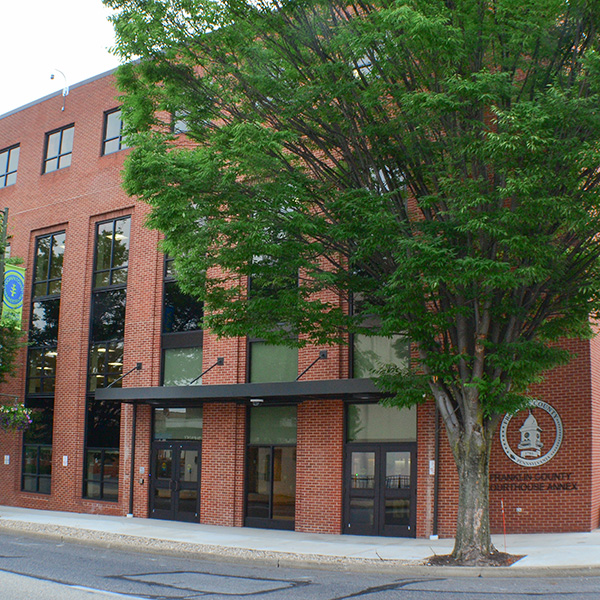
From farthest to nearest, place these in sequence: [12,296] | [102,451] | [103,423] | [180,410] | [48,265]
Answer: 1. [48,265]
2. [103,423]
3. [102,451]
4. [180,410]
5. [12,296]

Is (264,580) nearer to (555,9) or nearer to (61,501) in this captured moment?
(555,9)

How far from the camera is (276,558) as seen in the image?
1350 cm

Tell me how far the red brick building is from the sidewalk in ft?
3.08

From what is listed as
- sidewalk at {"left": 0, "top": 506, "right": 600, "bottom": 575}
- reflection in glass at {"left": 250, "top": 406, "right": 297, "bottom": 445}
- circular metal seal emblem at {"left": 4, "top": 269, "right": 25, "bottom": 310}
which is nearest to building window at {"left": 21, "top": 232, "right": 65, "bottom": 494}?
circular metal seal emblem at {"left": 4, "top": 269, "right": 25, "bottom": 310}

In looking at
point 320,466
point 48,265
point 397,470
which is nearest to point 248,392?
point 320,466

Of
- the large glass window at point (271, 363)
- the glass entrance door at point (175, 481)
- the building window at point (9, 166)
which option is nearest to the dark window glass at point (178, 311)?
the large glass window at point (271, 363)

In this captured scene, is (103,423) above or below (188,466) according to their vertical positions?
above

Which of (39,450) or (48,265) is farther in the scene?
(48,265)

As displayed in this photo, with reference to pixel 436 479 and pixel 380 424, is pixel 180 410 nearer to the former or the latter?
pixel 380 424

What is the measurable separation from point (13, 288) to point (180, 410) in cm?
597

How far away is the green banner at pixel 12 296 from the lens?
66.8 ft

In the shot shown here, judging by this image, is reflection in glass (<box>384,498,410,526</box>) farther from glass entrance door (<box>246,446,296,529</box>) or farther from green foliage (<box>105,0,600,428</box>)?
green foliage (<box>105,0,600,428</box>)

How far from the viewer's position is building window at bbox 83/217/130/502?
23.1m

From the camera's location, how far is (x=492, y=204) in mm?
11836
